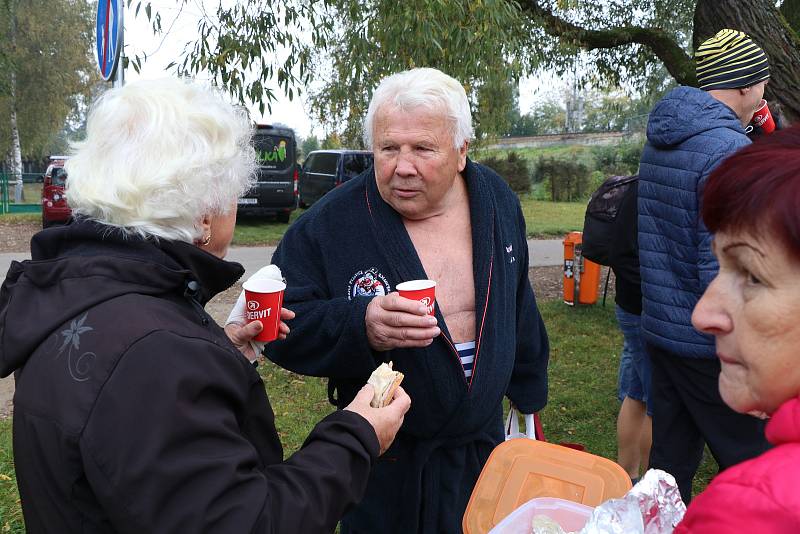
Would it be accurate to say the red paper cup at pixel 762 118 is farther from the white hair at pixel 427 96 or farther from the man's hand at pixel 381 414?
the man's hand at pixel 381 414

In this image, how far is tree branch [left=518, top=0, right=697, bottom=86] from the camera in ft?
27.2

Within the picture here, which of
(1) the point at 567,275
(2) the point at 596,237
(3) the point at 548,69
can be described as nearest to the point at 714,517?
(2) the point at 596,237

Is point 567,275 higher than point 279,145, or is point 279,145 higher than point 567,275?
point 279,145

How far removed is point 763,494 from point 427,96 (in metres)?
1.86

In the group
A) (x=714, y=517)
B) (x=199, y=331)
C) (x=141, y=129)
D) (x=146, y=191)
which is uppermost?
(x=141, y=129)

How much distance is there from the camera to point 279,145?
55.4ft

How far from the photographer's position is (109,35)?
4000 mm

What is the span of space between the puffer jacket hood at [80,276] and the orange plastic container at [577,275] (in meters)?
7.00

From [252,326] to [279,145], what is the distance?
15.3 metres

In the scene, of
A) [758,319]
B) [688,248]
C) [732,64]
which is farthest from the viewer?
[732,64]

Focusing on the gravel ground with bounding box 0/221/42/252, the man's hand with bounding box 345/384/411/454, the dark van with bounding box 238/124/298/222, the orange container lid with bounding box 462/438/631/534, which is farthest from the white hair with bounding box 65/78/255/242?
the dark van with bounding box 238/124/298/222

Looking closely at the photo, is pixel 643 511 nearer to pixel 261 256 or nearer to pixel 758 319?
pixel 758 319

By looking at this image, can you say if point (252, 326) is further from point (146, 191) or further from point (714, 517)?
point (714, 517)

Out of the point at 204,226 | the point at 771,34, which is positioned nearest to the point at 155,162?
the point at 204,226
